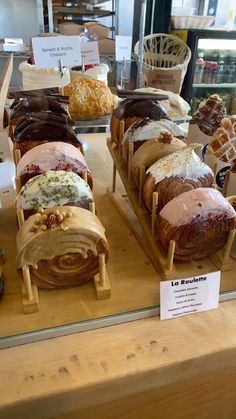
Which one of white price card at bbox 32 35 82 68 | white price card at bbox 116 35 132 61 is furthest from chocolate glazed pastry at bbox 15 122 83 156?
white price card at bbox 116 35 132 61

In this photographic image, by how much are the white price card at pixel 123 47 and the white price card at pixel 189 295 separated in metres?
1.35

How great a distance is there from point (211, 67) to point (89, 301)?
2924 mm

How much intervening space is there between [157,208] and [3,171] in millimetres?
459

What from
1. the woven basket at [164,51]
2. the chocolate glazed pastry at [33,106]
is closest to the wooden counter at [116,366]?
the chocolate glazed pastry at [33,106]

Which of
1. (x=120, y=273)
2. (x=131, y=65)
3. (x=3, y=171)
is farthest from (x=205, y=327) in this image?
(x=131, y=65)

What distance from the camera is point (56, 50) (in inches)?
52.2

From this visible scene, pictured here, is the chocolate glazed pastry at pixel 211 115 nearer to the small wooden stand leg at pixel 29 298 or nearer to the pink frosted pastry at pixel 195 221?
the pink frosted pastry at pixel 195 221

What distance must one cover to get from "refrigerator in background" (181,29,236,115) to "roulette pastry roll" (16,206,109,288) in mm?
2625

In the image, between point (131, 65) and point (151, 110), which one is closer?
point (151, 110)

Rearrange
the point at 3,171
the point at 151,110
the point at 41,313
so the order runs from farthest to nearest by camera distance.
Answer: the point at 151,110 → the point at 3,171 → the point at 41,313

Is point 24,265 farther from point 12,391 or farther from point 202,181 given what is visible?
point 202,181

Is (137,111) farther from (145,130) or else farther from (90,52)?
(90,52)

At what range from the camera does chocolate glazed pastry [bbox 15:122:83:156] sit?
956 millimetres

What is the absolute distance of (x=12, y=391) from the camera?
56cm
